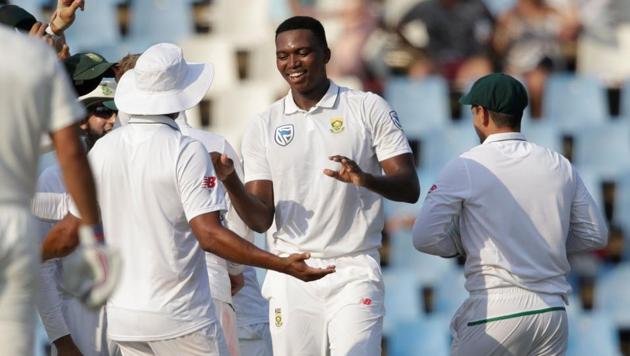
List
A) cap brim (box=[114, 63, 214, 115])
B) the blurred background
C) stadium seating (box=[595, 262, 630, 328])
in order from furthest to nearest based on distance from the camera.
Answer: the blurred background, stadium seating (box=[595, 262, 630, 328]), cap brim (box=[114, 63, 214, 115])

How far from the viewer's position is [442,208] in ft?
20.5

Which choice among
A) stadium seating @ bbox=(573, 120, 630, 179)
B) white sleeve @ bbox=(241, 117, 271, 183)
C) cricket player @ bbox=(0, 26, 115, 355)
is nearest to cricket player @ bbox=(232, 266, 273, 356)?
white sleeve @ bbox=(241, 117, 271, 183)

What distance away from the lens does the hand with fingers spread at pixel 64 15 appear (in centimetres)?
677

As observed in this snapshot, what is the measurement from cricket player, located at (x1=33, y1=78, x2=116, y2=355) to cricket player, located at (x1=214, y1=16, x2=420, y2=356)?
72 cm

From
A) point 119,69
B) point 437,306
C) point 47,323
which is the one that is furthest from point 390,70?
point 47,323

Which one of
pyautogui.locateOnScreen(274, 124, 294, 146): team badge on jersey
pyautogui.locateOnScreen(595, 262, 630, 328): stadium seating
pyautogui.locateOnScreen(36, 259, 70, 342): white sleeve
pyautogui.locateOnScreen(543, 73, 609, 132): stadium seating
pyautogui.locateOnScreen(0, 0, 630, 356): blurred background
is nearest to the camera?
pyautogui.locateOnScreen(36, 259, 70, 342): white sleeve

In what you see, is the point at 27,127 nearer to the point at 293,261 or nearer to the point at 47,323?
the point at 293,261

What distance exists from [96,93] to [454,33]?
4833 millimetres

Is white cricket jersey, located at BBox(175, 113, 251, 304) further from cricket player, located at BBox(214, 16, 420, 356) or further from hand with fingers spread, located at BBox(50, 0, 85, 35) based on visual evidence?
hand with fingers spread, located at BBox(50, 0, 85, 35)

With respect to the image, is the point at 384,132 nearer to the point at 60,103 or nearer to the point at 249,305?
the point at 249,305

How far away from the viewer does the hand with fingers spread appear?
677 cm

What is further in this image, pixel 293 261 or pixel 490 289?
pixel 490 289

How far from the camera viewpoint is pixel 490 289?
6320 mm

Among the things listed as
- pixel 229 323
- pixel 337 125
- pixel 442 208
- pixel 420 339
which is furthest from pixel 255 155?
pixel 420 339
